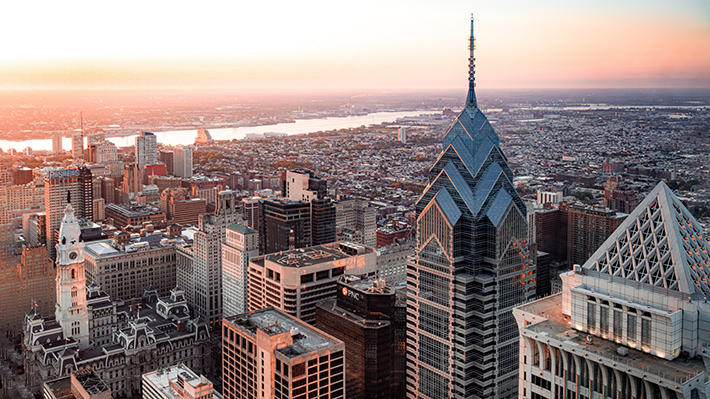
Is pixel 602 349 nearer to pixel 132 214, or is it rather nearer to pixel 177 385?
pixel 177 385

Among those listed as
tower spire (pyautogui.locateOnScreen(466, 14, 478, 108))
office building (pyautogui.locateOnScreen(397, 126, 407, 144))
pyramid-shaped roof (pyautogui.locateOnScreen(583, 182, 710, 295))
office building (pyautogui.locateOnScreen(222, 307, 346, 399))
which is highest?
tower spire (pyautogui.locateOnScreen(466, 14, 478, 108))

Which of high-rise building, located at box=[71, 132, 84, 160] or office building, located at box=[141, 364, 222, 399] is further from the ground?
high-rise building, located at box=[71, 132, 84, 160]

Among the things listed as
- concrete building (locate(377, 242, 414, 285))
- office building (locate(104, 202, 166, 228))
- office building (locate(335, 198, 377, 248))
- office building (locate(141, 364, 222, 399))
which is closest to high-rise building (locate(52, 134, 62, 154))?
office building (locate(104, 202, 166, 228))

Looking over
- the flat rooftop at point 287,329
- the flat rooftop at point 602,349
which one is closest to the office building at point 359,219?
the flat rooftop at point 287,329

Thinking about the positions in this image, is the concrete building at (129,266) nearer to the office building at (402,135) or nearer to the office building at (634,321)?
the office building at (402,135)

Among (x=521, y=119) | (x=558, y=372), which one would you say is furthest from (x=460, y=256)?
(x=521, y=119)

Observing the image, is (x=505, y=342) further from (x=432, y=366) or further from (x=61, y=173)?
(x=61, y=173)

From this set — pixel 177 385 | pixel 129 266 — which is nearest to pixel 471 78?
pixel 177 385

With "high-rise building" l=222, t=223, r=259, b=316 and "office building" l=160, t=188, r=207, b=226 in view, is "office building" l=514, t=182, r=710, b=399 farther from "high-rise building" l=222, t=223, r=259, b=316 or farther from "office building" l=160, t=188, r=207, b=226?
"office building" l=160, t=188, r=207, b=226
